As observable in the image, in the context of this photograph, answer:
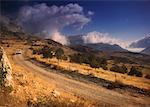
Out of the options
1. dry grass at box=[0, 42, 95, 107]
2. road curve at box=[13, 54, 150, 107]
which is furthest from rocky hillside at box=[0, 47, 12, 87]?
road curve at box=[13, 54, 150, 107]

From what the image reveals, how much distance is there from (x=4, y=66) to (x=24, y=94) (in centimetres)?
445

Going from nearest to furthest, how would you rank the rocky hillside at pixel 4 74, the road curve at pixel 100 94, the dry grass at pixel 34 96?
the dry grass at pixel 34 96 < the rocky hillside at pixel 4 74 < the road curve at pixel 100 94

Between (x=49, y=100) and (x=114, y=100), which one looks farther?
(x=114, y=100)

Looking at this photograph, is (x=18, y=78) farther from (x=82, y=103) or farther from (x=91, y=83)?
Result: (x=91, y=83)

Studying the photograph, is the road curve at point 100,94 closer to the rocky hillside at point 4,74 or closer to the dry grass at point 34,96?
the dry grass at point 34,96

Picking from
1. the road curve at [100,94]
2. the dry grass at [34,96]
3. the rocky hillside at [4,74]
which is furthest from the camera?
the road curve at [100,94]

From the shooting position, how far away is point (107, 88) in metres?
43.2

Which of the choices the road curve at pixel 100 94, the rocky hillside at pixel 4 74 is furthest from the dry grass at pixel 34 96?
the road curve at pixel 100 94

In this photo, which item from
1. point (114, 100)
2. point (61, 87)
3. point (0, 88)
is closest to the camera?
point (0, 88)

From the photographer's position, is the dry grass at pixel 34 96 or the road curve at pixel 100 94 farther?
the road curve at pixel 100 94

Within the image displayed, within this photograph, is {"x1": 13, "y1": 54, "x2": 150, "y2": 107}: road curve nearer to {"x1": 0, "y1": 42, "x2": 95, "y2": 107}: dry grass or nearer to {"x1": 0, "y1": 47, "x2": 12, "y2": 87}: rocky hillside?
{"x1": 0, "y1": 42, "x2": 95, "y2": 107}: dry grass

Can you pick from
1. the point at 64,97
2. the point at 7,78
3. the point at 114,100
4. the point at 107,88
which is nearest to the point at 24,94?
the point at 7,78

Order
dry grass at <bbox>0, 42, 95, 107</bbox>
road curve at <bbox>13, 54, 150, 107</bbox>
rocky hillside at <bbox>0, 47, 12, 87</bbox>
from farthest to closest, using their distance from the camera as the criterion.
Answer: road curve at <bbox>13, 54, 150, 107</bbox> < rocky hillside at <bbox>0, 47, 12, 87</bbox> < dry grass at <bbox>0, 42, 95, 107</bbox>

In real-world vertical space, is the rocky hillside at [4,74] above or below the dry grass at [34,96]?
above
